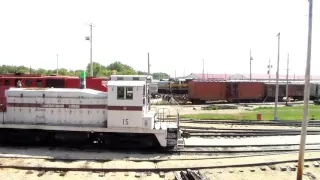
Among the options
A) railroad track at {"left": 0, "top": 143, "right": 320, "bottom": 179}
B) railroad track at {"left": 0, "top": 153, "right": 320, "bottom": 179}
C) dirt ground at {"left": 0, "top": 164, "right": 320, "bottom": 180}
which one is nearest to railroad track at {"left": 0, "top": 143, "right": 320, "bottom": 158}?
railroad track at {"left": 0, "top": 143, "right": 320, "bottom": 179}

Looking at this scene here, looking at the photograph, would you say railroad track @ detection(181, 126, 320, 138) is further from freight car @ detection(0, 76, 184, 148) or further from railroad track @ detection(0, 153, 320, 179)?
railroad track @ detection(0, 153, 320, 179)

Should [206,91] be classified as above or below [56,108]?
below

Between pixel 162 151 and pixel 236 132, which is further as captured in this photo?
pixel 236 132

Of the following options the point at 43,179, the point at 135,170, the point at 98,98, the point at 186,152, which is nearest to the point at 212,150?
the point at 186,152

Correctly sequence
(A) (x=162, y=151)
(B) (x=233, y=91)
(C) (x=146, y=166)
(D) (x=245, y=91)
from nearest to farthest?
1. (C) (x=146, y=166)
2. (A) (x=162, y=151)
3. (B) (x=233, y=91)
4. (D) (x=245, y=91)

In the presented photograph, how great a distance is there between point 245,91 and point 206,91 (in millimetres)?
6196

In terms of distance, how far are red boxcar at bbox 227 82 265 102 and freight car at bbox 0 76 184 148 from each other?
31.1m

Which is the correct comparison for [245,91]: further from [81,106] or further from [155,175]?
[155,175]

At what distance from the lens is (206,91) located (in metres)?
43.7

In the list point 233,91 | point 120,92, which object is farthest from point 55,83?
point 233,91

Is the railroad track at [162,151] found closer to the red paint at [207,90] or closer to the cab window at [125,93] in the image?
the cab window at [125,93]

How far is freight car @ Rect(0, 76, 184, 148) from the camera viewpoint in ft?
44.3

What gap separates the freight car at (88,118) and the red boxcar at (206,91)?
28.8 metres

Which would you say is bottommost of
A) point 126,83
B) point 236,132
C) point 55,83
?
point 236,132
